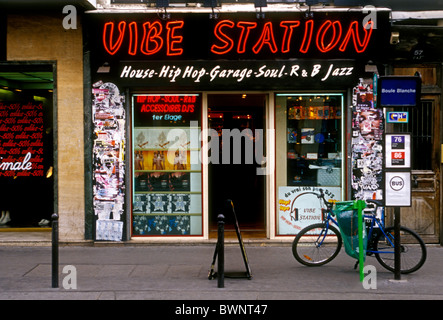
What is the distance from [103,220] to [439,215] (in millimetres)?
6615

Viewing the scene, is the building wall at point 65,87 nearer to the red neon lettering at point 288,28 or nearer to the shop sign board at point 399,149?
the red neon lettering at point 288,28

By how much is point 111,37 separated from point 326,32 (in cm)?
415

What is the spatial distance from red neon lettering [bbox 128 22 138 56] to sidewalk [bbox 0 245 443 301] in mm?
3833

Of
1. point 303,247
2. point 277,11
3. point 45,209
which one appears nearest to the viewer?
point 303,247

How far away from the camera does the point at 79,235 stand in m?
10.6

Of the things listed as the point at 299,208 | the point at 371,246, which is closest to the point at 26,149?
the point at 299,208

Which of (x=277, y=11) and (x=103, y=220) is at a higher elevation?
(x=277, y=11)

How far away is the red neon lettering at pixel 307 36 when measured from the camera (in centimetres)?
1020

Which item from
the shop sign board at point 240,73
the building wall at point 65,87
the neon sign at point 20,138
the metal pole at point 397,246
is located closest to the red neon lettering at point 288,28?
the shop sign board at point 240,73

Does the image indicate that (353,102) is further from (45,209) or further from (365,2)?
(45,209)

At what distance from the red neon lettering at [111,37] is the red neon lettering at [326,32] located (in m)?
3.77

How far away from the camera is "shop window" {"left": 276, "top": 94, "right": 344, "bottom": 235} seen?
35.2ft

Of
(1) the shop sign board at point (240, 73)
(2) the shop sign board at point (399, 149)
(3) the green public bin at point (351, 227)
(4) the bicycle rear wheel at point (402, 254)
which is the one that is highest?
(1) the shop sign board at point (240, 73)
